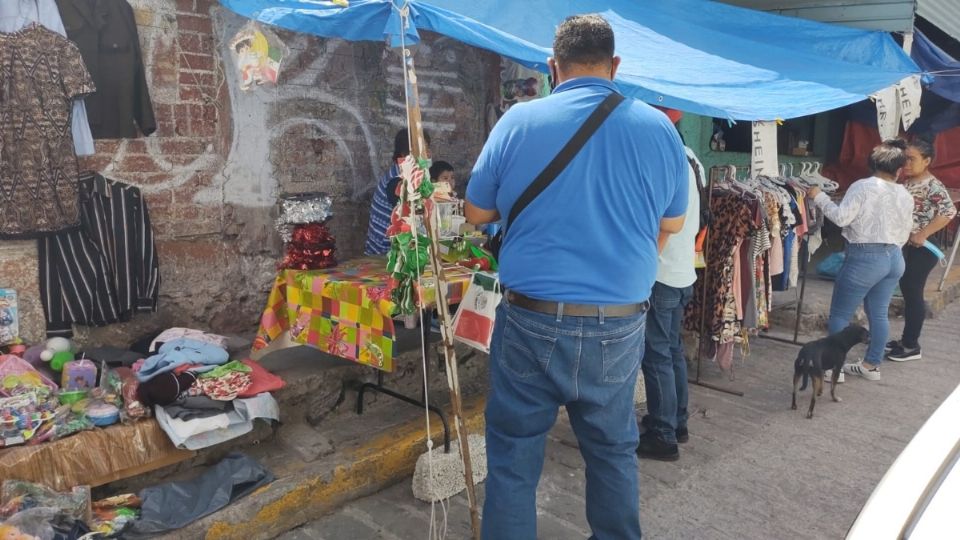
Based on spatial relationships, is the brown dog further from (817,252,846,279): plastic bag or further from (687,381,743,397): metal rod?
(817,252,846,279): plastic bag

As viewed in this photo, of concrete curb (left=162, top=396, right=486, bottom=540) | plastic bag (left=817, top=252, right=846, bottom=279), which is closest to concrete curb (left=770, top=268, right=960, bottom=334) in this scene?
plastic bag (left=817, top=252, right=846, bottom=279)

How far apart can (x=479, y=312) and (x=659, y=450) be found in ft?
4.80

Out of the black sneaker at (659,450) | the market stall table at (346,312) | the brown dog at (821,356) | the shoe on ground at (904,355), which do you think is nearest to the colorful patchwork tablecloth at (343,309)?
the market stall table at (346,312)

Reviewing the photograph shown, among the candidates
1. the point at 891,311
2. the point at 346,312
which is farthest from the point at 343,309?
the point at 891,311

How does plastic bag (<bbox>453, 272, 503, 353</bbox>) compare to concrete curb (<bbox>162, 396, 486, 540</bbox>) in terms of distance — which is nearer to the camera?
concrete curb (<bbox>162, 396, 486, 540</bbox>)

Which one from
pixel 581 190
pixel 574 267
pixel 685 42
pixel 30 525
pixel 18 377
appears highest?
pixel 685 42

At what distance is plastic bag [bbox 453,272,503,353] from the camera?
3.29m

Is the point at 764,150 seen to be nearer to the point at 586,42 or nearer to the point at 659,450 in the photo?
the point at 659,450

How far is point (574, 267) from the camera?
7.93ft

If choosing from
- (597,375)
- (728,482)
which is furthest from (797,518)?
(597,375)

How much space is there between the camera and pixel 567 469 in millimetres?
3910

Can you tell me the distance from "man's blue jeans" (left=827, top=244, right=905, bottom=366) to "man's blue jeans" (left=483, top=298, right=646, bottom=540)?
127 inches

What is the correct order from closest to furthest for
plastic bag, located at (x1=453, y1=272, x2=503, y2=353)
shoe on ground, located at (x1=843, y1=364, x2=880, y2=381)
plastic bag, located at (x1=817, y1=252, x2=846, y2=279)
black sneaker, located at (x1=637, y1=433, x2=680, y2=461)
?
plastic bag, located at (x1=453, y1=272, x2=503, y2=353), black sneaker, located at (x1=637, y1=433, x2=680, y2=461), shoe on ground, located at (x1=843, y1=364, x2=880, y2=381), plastic bag, located at (x1=817, y1=252, x2=846, y2=279)

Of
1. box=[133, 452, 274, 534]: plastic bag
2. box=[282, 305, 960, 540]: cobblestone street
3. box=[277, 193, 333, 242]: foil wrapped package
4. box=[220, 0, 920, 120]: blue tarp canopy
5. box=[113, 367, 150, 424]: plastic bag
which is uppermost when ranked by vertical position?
box=[220, 0, 920, 120]: blue tarp canopy
